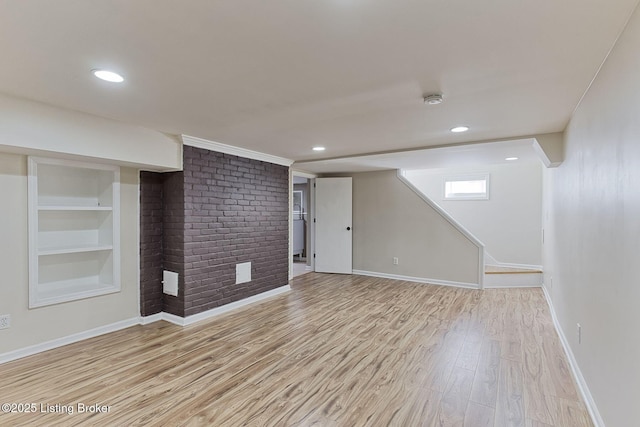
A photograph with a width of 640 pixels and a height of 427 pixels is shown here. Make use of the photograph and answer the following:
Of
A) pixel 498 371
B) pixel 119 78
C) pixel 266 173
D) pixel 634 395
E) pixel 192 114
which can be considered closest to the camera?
pixel 634 395

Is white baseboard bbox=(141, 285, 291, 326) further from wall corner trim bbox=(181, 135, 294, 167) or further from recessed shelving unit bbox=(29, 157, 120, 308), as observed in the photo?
wall corner trim bbox=(181, 135, 294, 167)

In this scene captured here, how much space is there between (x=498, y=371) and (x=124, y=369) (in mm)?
3058

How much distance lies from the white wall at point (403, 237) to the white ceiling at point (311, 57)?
2.85 m

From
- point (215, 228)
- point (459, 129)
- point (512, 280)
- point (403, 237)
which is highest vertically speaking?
point (459, 129)

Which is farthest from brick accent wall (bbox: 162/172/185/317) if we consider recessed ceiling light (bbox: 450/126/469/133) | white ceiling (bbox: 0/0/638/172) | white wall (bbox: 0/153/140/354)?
recessed ceiling light (bbox: 450/126/469/133)

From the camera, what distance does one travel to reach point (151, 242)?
12.0 ft

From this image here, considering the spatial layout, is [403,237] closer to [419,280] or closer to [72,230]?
[419,280]

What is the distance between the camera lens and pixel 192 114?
8.83ft

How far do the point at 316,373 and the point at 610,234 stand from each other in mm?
2152

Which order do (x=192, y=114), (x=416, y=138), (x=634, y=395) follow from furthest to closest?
(x=416, y=138) → (x=192, y=114) → (x=634, y=395)

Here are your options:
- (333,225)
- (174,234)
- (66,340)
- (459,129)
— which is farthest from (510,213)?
(66,340)

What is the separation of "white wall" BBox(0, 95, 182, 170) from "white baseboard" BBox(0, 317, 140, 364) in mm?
1737

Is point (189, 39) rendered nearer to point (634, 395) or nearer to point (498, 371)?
point (634, 395)

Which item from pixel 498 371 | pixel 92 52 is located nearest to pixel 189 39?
pixel 92 52
